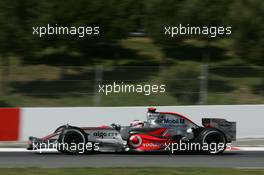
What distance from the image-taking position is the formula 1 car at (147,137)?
1308 centimetres

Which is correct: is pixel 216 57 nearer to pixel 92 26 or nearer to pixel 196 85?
pixel 92 26

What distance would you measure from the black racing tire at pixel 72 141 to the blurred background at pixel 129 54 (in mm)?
3873

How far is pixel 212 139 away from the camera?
13461 millimetres

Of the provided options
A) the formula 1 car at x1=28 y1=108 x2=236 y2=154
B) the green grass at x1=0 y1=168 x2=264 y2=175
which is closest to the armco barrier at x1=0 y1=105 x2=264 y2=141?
the formula 1 car at x1=28 y1=108 x2=236 y2=154

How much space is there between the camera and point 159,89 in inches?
708

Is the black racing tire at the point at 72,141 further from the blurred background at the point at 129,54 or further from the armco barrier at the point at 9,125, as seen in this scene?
the blurred background at the point at 129,54

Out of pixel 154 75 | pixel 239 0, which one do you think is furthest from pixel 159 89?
pixel 239 0

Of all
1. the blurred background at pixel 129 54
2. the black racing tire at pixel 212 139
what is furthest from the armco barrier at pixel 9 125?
the black racing tire at pixel 212 139

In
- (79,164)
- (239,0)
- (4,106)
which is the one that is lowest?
(79,164)

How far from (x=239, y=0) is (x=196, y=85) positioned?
556 centimetres

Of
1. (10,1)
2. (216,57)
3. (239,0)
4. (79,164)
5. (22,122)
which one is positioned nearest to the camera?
(79,164)

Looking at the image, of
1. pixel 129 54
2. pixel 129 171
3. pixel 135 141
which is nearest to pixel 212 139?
pixel 135 141

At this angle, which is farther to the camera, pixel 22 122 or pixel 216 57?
pixel 216 57

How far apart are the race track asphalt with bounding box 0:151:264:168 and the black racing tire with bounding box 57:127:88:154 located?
182 millimetres
